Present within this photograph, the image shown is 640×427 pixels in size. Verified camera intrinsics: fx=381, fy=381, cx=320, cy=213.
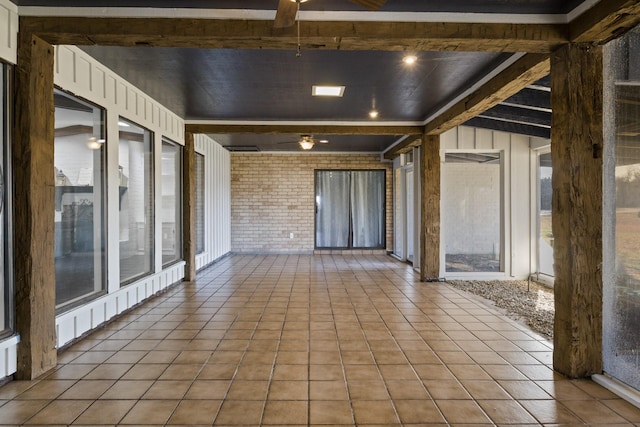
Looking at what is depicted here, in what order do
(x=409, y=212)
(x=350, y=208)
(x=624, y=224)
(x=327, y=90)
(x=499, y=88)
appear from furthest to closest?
1. (x=350, y=208)
2. (x=409, y=212)
3. (x=327, y=90)
4. (x=499, y=88)
5. (x=624, y=224)

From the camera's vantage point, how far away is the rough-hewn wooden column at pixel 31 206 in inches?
111

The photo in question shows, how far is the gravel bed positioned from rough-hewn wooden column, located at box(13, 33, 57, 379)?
4548 millimetres

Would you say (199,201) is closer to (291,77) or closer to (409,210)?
(291,77)

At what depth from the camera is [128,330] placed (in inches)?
157

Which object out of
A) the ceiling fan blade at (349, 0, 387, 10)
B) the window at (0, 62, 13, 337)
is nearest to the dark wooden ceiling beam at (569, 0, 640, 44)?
the ceiling fan blade at (349, 0, 387, 10)

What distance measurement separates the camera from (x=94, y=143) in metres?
4.01

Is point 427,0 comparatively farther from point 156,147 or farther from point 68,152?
point 156,147

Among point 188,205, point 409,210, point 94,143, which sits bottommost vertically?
point 409,210

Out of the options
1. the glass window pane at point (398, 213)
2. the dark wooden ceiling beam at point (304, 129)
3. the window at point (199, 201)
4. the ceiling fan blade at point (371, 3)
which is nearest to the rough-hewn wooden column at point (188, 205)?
the dark wooden ceiling beam at point (304, 129)

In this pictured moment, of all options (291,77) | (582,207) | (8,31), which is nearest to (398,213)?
(291,77)

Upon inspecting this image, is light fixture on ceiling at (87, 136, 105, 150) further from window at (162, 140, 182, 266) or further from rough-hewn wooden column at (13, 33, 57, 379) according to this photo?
window at (162, 140, 182, 266)

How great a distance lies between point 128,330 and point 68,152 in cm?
188

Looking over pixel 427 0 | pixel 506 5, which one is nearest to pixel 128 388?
pixel 427 0

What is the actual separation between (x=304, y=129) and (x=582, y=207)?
4.56m
